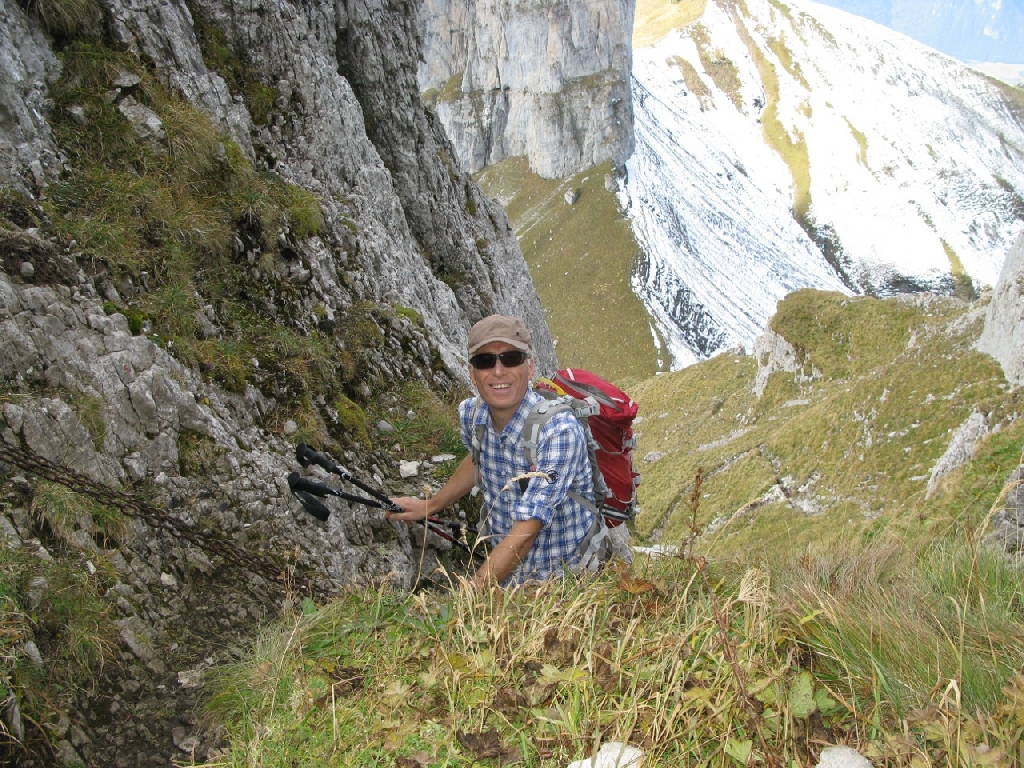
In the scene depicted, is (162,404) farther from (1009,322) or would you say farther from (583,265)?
(583,265)

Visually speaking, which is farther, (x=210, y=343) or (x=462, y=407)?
(x=210, y=343)

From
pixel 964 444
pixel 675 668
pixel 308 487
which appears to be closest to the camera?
pixel 675 668

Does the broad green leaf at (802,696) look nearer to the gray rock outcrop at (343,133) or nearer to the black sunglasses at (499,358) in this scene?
the black sunglasses at (499,358)

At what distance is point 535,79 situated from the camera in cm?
14675

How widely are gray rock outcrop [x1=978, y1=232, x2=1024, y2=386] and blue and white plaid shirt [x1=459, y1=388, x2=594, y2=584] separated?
3194cm

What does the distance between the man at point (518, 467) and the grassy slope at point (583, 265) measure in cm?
9175

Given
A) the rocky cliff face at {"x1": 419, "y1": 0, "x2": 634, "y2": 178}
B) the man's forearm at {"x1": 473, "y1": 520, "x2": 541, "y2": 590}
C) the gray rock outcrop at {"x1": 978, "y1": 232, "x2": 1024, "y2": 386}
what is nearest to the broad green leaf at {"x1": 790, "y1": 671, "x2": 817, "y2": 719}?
the man's forearm at {"x1": 473, "y1": 520, "x2": 541, "y2": 590}

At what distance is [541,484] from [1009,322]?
3540 cm

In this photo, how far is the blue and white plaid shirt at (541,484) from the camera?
13.4ft

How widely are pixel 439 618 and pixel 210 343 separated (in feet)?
11.9

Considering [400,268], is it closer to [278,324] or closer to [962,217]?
[278,324]

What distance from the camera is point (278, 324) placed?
22.9 feet

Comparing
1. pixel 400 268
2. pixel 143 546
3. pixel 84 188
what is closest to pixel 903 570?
pixel 143 546

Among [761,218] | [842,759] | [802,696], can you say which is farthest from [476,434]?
[761,218]
